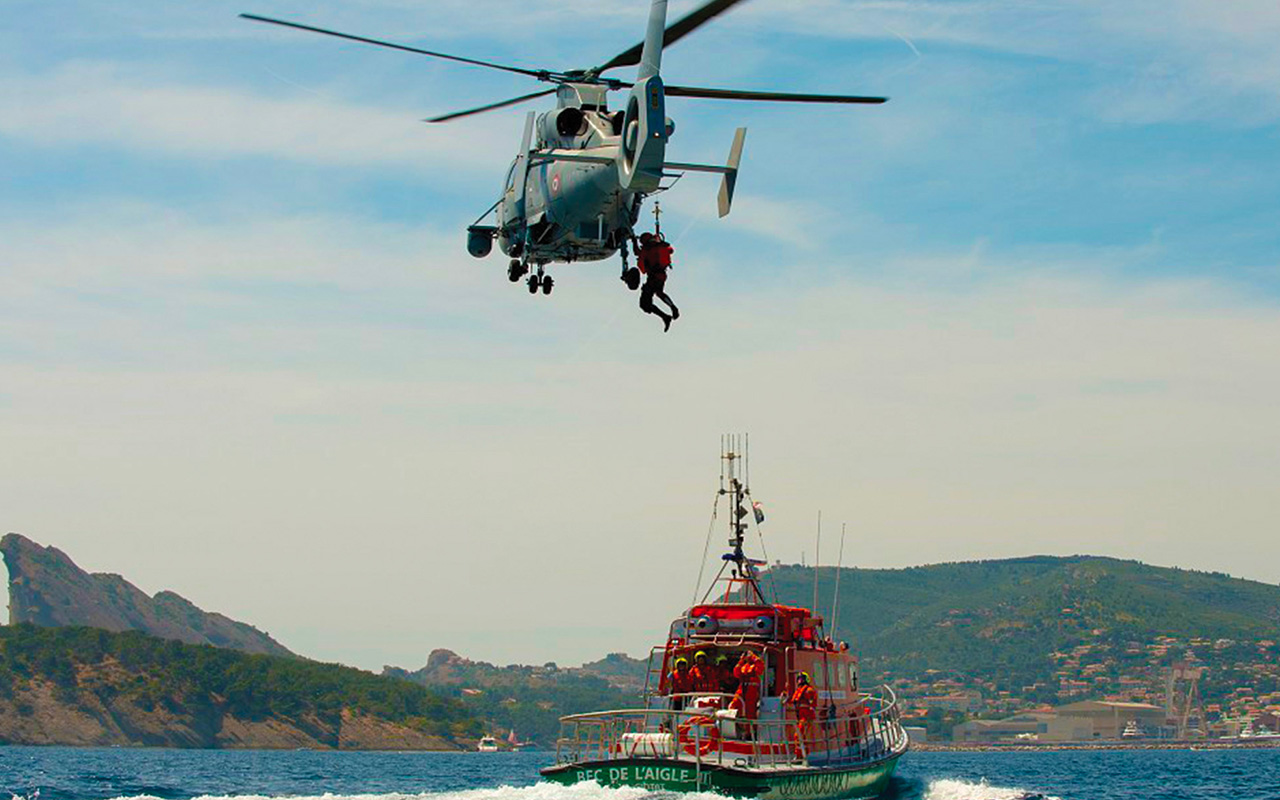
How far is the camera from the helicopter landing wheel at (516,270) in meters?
34.9

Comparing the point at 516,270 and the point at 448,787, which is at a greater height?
the point at 516,270

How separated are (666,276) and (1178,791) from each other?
1922 inches

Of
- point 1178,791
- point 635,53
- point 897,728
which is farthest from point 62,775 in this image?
point 635,53

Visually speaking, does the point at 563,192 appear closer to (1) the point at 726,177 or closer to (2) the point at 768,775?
(1) the point at 726,177

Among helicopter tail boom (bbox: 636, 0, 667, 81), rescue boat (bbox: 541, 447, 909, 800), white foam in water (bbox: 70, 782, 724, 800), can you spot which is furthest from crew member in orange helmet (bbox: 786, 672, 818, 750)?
helicopter tail boom (bbox: 636, 0, 667, 81)

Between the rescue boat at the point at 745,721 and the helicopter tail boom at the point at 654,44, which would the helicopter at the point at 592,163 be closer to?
the helicopter tail boom at the point at 654,44

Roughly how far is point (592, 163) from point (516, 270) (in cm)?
644

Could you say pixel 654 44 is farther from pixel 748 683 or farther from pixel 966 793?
pixel 966 793

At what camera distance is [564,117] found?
32.0 m

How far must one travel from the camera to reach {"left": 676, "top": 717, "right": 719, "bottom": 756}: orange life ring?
35.0 m

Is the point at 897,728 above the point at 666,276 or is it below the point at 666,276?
below

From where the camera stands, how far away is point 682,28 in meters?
30.7

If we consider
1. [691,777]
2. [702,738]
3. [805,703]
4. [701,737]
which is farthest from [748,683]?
[691,777]

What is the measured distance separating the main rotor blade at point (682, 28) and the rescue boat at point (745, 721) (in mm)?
13094
